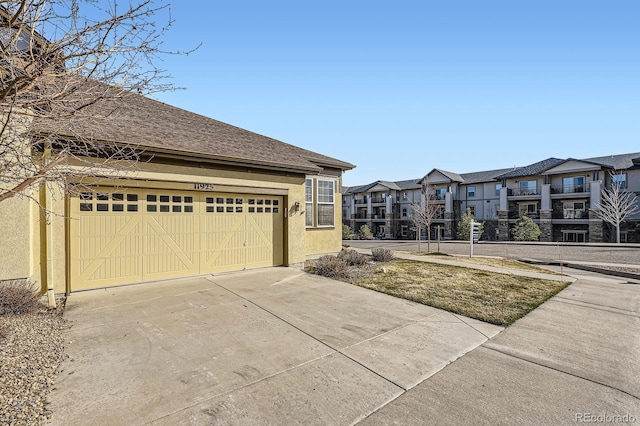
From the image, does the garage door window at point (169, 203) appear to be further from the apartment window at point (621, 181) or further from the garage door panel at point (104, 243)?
the apartment window at point (621, 181)

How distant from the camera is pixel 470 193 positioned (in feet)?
143

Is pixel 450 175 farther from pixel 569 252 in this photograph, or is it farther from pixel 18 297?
pixel 18 297

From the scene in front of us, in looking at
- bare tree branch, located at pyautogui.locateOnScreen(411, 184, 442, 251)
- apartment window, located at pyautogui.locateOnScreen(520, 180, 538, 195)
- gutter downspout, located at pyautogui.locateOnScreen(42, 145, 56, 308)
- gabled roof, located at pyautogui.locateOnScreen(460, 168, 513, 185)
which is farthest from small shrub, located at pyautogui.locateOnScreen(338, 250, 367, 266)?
gabled roof, located at pyautogui.locateOnScreen(460, 168, 513, 185)

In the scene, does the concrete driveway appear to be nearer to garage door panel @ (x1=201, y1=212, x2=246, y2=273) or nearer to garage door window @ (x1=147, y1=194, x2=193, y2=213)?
garage door panel @ (x1=201, y1=212, x2=246, y2=273)

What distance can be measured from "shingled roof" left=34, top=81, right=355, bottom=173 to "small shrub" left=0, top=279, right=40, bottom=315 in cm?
309

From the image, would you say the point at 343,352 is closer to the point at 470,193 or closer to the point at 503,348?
the point at 503,348

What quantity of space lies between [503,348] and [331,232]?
886 centimetres

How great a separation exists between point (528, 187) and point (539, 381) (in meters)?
41.7

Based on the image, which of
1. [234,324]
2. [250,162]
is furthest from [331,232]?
[234,324]

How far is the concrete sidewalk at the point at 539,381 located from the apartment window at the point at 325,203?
26.7 ft

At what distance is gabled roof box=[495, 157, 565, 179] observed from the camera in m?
36.2

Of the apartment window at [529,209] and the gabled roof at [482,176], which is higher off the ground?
the gabled roof at [482,176]

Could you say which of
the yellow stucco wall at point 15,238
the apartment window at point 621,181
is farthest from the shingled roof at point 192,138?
the apartment window at point 621,181

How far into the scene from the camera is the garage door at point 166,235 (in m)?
7.26
